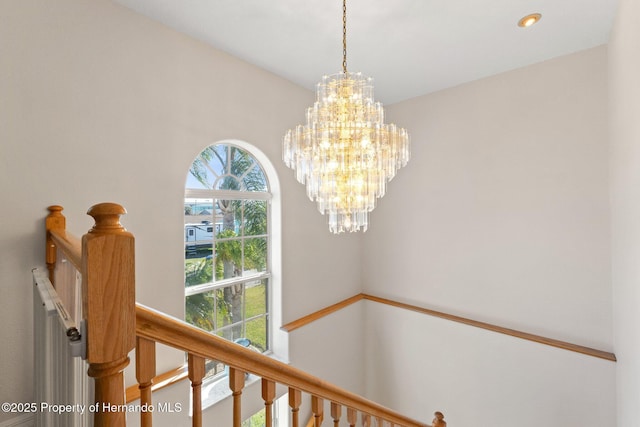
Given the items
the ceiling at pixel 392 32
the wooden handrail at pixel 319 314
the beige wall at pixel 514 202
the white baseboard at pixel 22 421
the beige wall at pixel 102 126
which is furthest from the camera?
the wooden handrail at pixel 319 314

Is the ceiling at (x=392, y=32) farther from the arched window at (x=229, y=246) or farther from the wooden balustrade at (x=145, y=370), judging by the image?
the wooden balustrade at (x=145, y=370)

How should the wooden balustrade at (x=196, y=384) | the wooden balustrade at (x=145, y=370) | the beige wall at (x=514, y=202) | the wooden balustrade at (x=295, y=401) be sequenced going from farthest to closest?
the beige wall at (x=514, y=202) → the wooden balustrade at (x=295, y=401) → the wooden balustrade at (x=196, y=384) → the wooden balustrade at (x=145, y=370)

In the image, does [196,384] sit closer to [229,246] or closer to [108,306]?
[108,306]

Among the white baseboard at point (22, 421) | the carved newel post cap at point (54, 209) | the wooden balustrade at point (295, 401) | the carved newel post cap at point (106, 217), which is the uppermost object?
the carved newel post cap at point (54, 209)

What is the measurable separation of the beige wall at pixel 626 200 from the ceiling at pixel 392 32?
15.4 inches

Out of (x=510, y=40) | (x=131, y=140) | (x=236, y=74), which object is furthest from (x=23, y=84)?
(x=510, y=40)

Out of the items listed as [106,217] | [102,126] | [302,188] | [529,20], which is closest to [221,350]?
[106,217]

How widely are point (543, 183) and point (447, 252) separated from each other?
1104mm

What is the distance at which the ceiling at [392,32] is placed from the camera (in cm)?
193

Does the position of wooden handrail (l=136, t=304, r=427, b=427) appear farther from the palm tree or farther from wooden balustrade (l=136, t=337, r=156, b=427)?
the palm tree

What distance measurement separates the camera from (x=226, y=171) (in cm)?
268

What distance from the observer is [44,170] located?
1.60 metres

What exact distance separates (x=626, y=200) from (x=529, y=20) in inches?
54.9

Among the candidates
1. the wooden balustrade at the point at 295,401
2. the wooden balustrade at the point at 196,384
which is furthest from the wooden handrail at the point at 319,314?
the wooden balustrade at the point at 196,384
